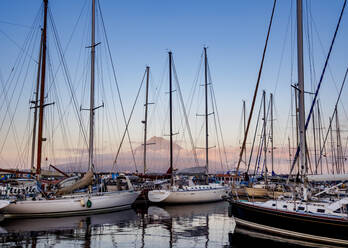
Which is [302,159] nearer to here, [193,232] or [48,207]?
[193,232]

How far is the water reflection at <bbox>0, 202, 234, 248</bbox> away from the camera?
15184 mm

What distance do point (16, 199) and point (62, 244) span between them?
909 centimetres

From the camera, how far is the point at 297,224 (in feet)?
50.1

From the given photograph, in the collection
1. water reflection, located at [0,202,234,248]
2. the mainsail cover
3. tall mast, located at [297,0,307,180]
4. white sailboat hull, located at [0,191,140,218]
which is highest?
tall mast, located at [297,0,307,180]

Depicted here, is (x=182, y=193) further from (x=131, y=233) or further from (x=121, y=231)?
(x=131, y=233)

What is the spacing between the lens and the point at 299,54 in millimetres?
17125

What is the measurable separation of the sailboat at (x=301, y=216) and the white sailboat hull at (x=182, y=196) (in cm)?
1270

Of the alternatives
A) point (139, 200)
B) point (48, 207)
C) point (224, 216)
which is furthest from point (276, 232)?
point (139, 200)

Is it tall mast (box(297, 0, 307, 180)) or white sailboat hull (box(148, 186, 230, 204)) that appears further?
white sailboat hull (box(148, 186, 230, 204))

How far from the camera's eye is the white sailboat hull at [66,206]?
21.9 meters

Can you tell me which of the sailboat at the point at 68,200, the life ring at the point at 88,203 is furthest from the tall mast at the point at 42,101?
the life ring at the point at 88,203

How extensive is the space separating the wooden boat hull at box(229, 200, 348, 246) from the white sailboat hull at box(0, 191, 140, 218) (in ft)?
37.5

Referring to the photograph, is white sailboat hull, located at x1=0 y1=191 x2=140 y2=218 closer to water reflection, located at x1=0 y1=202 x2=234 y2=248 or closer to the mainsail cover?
the mainsail cover

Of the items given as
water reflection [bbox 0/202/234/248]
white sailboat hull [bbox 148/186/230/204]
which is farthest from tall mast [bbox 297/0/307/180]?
white sailboat hull [bbox 148/186/230/204]
